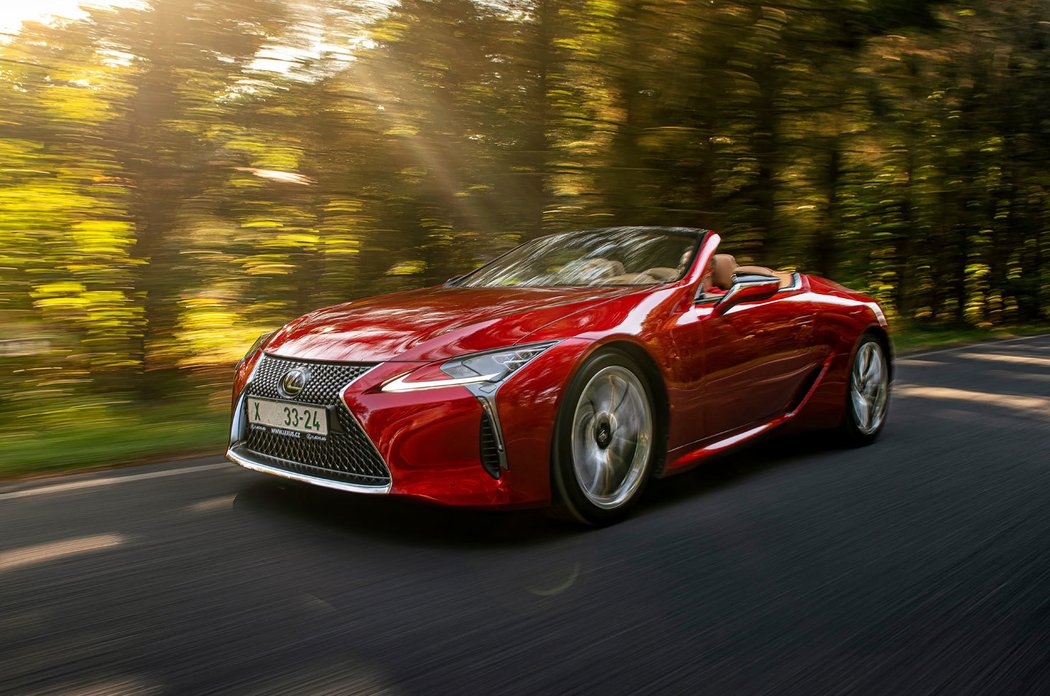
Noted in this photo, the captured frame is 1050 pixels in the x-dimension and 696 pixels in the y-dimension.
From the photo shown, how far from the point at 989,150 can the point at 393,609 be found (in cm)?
1897

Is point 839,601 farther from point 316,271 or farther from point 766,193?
point 766,193

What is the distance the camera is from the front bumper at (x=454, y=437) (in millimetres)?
3410

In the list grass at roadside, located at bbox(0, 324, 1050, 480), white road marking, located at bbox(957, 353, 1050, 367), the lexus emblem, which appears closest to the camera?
the lexus emblem

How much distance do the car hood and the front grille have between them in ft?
0.22

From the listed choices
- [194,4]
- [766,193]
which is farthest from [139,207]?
[766,193]

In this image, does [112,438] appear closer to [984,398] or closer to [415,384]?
[415,384]

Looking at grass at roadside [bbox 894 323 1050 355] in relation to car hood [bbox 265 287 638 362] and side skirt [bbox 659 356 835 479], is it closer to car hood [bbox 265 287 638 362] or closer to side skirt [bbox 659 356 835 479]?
side skirt [bbox 659 356 835 479]

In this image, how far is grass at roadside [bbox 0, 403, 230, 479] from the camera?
5.21 meters

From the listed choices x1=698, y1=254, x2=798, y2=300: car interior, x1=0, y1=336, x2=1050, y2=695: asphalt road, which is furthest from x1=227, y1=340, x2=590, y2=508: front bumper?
x1=698, y1=254, x2=798, y2=300: car interior

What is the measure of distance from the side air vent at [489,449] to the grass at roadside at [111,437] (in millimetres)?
2610

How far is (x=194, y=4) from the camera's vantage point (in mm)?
7254

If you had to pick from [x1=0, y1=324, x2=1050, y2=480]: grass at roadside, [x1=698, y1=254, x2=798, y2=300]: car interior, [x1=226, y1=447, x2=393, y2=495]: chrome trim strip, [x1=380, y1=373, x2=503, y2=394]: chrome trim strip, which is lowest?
[x1=0, y1=324, x2=1050, y2=480]: grass at roadside

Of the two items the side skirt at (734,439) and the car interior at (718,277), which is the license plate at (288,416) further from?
the car interior at (718,277)

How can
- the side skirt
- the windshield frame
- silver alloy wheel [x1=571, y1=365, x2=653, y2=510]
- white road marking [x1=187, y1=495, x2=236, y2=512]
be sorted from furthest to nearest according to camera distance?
the windshield frame
the side skirt
white road marking [x1=187, y1=495, x2=236, y2=512]
silver alloy wheel [x1=571, y1=365, x2=653, y2=510]
